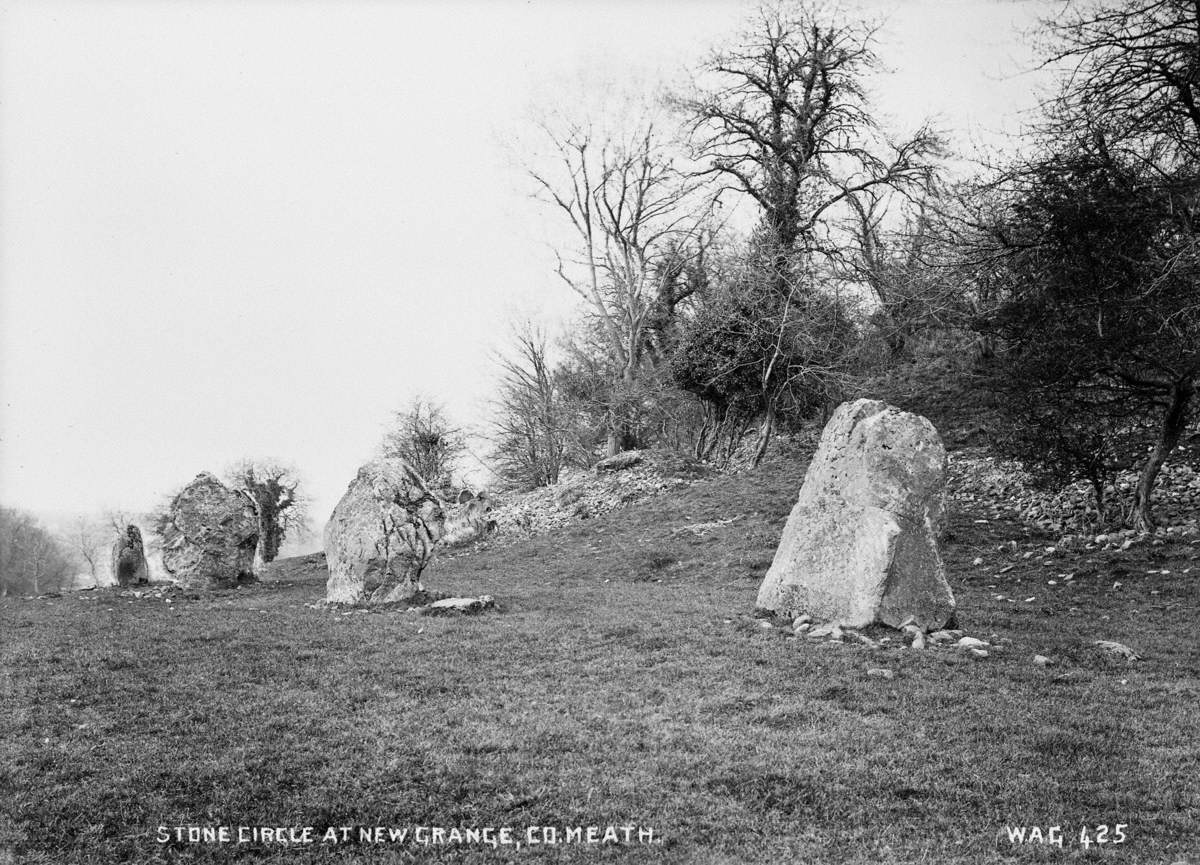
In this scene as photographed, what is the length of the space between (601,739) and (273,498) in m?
46.5

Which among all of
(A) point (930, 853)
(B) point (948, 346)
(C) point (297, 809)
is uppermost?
(B) point (948, 346)

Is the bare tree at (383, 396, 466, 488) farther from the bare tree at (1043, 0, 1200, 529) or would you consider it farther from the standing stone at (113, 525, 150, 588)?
the bare tree at (1043, 0, 1200, 529)

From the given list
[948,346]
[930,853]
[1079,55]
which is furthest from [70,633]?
[948,346]

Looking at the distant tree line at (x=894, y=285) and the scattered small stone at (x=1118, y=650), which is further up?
the distant tree line at (x=894, y=285)

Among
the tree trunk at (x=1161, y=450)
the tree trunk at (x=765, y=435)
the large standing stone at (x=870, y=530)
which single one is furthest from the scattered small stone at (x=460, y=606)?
the tree trunk at (x=765, y=435)

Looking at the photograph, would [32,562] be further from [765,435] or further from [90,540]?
[765,435]

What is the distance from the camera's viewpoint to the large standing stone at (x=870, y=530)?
10.4 m

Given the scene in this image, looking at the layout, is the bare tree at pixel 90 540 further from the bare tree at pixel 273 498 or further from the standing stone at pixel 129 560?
the standing stone at pixel 129 560

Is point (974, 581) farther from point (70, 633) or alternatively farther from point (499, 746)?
point (70, 633)

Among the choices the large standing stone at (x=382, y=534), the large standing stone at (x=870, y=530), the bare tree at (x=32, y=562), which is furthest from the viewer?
the bare tree at (x=32, y=562)

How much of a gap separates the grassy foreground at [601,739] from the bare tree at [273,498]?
36.7 metres

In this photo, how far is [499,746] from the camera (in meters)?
6.50

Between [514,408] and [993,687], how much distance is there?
1703 inches

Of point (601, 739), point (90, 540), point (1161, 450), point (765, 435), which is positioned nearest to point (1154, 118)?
point (1161, 450)
